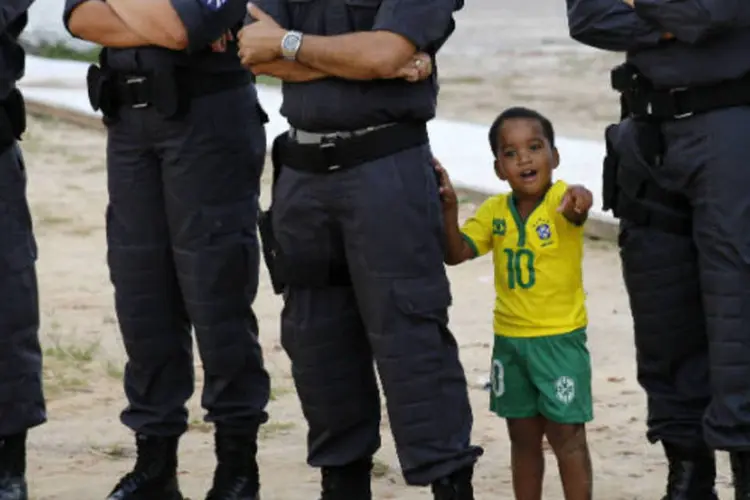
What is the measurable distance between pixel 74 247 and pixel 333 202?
17.9ft

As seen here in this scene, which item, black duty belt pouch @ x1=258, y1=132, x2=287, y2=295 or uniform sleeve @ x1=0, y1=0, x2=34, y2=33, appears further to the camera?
uniform sleeve @ x1=0, y1=0, x2=34, y2=33

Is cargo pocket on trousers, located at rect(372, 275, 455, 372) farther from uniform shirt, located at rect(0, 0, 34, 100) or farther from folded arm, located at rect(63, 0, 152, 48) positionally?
uniform shirt, located at rect(0, 0, 34, 100)

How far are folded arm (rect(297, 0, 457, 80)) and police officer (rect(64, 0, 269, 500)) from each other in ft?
2.18

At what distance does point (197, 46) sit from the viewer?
5.57 metres

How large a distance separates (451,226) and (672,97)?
67 cm

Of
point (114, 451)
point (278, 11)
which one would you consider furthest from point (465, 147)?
point (278, 11)

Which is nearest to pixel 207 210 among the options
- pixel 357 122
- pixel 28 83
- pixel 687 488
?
pixel 357 122

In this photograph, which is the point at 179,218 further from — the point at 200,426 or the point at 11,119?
the point at 200,426

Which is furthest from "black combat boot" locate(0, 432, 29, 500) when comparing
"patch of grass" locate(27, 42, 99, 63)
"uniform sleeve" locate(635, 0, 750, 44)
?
"patch of grass" locate(27, 42, 99, 63)

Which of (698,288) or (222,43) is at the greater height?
(222,43)

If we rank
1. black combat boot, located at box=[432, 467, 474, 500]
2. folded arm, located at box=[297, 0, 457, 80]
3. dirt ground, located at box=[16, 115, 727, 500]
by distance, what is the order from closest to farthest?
folded arm, located at box=[297, 0, 457, 80] → black combat boot, located at box=[432, 467, 474, 500] → dirt ground, located at box=[16, 115, 727, 500]

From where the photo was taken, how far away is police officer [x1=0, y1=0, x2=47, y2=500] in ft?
18.9

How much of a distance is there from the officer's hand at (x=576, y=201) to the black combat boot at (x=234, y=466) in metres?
1.23

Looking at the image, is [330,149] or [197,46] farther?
[197,46]
